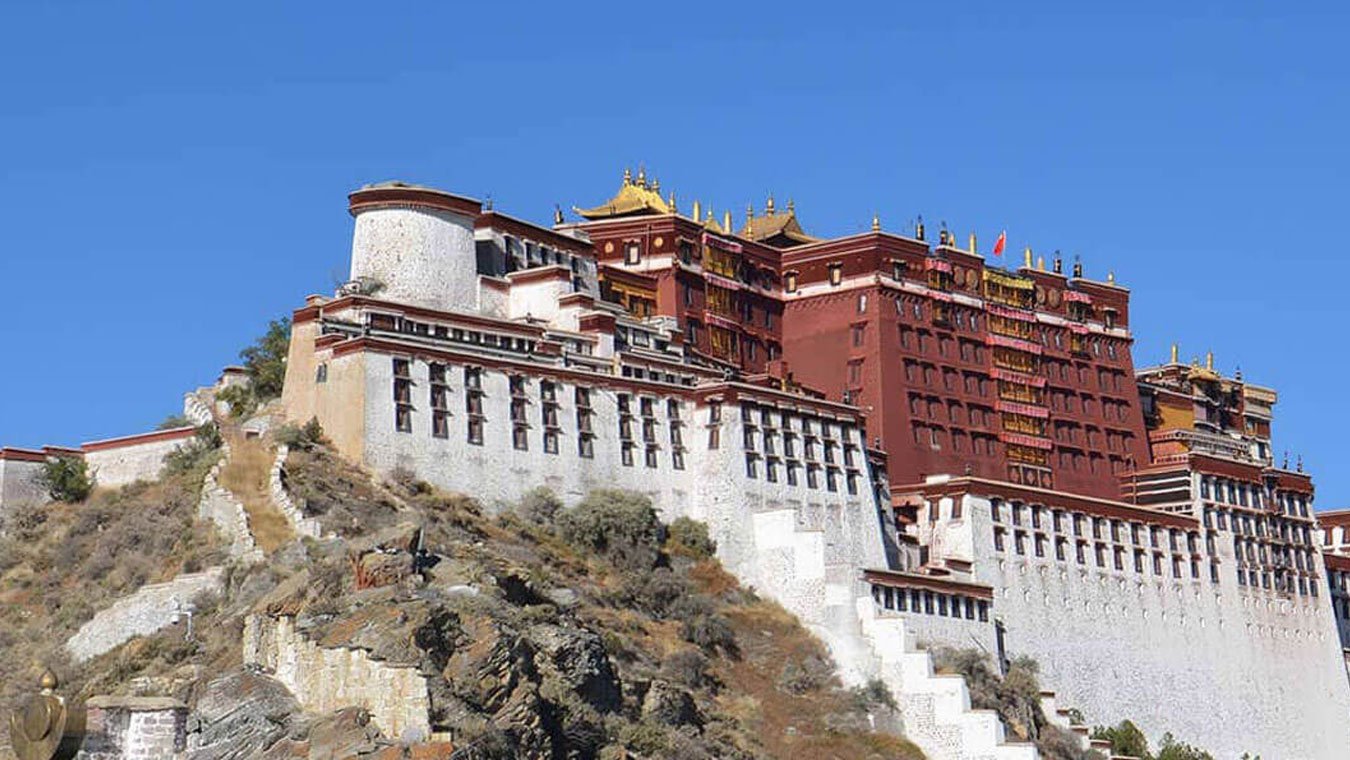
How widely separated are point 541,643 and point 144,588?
1436 cm

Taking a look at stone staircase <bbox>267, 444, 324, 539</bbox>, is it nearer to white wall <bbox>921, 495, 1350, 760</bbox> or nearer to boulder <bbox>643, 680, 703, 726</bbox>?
boulder <bbox>643, 680, 703, 726</bbox>

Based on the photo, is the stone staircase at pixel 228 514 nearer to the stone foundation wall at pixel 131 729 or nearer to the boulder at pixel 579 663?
the boulder at pixel 579 663

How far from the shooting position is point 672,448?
83.2 meters

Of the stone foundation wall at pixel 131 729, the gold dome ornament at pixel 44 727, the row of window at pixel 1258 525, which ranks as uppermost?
the row of window at pixel 1258 525

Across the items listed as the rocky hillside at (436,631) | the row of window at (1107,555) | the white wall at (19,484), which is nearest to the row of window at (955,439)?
the row of window at (1107,555)

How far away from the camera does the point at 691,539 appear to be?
81188mm

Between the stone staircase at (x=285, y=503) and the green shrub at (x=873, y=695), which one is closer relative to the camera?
the stone staircase at (x=285, y=503)

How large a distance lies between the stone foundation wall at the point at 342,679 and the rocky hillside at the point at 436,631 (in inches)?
2.1

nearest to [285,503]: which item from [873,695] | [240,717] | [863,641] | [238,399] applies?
[238,399]

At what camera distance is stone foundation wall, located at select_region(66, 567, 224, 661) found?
229 ft

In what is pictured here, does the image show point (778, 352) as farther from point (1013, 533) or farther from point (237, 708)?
point (237, 708)

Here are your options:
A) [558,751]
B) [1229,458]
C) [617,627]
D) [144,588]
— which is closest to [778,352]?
[1229,458]

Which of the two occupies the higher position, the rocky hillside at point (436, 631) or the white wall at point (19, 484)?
the white wall at point (19, 484)

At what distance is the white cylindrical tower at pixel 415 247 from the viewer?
85.1m
